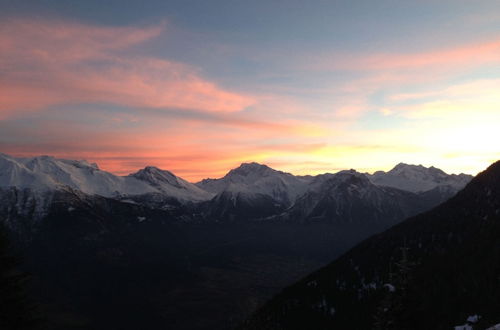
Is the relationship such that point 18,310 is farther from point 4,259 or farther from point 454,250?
point 454,250

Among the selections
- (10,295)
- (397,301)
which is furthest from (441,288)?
(10,295)

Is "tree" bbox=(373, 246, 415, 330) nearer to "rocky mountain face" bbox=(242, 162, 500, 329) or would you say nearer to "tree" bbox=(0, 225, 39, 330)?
"tree" bbox=(0, 225, 39, 330)

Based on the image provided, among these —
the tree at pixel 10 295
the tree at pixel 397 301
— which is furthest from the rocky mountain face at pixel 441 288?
the tree at pixel 10 295

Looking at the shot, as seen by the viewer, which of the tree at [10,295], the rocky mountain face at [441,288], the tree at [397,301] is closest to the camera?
the tree at [397,301]

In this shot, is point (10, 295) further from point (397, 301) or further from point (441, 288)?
point (441, 288)

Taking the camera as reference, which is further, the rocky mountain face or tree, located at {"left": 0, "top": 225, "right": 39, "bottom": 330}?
the rocky mountain face

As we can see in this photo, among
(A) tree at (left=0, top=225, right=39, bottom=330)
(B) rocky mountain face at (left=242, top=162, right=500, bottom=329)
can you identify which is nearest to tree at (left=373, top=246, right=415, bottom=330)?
(A) tree at (left=0, top=225, right=39, bottom=330)

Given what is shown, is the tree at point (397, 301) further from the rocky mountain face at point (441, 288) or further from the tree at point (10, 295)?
the rocky mountain face at point (441, 288)

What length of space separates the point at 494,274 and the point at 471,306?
1528 cm

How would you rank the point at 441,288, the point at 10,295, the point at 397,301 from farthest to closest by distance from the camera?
the point at 441,288
the point at 10,295
the point at 397,301

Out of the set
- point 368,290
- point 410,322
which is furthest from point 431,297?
point 410,322

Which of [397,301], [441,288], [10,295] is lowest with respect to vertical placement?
[441,288]

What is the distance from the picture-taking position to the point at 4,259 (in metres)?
26.8

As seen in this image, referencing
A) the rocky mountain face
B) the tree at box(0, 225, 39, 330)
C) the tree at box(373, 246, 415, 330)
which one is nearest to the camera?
the tree at box(373, 246, 415, 330)
